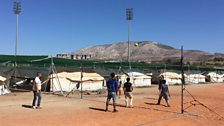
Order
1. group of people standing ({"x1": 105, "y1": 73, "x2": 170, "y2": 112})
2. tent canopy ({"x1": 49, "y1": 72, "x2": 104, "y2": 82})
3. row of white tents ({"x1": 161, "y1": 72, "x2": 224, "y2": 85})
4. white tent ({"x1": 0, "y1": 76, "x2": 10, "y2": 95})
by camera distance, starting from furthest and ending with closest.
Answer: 1. row of white tents ({"x1": 161, "y1": 72, "x2": 224, "y2": 85})
2. tent canopy ({"x1": 49, "y1": 72, "x2": 104, "y2": 82})
3. white tent ({"x1": 0, "y1": 76, "x2": 10, "y2": 95})
4. group of people standing ({"x1": 105, "y1": 73, "x2": 170, "y2": 112})

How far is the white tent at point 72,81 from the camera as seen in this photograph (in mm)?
30647

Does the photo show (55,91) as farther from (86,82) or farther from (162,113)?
(162,113)

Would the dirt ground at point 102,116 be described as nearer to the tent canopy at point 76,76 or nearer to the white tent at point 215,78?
the tent canopy at point 76,76

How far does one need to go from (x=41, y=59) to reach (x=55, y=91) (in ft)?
9.76

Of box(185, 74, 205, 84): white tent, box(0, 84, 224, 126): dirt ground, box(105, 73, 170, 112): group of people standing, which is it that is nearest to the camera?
box(0, 84, 224, 126): dirt ground

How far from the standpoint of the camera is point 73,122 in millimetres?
14414

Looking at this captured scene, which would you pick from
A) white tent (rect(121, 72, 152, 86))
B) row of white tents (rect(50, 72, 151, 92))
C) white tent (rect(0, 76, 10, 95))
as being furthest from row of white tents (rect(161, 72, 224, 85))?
white tent (rect(0, 76, 10, 95))

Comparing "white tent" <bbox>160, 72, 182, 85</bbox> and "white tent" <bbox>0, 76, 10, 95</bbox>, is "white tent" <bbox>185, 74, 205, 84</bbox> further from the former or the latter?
"white tent" <bbox>0, 76, 10, 95</bbox>

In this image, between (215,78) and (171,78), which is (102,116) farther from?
(215,78)

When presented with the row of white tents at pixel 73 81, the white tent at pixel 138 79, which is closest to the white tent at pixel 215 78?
the white tent at pixel 138 79

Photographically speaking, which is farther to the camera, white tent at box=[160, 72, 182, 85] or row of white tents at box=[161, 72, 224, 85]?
row of white tents at box=[161, 72, 224, 85]

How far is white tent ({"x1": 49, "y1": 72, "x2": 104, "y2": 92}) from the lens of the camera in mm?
30647

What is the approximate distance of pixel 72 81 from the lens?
104 ft

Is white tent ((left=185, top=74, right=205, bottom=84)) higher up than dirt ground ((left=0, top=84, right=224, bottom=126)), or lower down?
higher up
